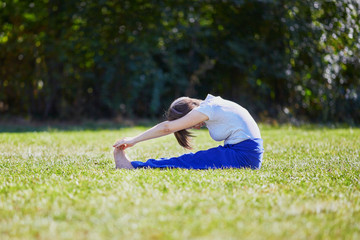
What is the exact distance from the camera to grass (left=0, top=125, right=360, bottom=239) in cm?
252

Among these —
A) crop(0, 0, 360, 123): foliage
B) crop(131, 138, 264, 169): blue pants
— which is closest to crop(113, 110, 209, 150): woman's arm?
crop(131, 138, 264, 169): blue pants

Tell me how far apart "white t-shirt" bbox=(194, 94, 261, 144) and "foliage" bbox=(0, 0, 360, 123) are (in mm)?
8128

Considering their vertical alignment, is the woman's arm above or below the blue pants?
above

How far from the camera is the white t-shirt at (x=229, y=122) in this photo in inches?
188

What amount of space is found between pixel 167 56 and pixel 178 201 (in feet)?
35.1

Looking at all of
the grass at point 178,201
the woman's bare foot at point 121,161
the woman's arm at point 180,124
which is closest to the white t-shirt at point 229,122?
the woman's arm at point 180,124

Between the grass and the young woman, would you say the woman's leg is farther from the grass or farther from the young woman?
the grass

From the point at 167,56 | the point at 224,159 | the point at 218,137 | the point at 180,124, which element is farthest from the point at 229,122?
the point at 167,56

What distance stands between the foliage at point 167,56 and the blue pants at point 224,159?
322 inches

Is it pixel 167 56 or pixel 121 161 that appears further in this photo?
pixel 167 56

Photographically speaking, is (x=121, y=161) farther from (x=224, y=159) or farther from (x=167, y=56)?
(x=167, y=56)

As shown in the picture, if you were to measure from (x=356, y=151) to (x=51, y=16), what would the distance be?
997cm

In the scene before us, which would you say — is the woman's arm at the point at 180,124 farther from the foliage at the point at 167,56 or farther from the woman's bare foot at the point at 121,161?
the foliage at the point at 167,56

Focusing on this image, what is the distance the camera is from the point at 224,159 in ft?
16.0
